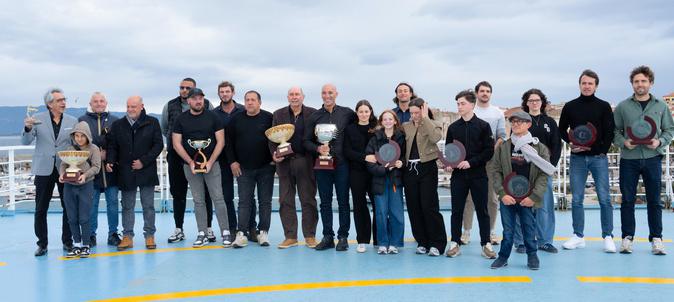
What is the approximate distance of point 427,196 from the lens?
5.39m

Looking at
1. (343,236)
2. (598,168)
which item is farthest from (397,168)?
(598,168)

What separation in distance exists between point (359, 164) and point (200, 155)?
1806mm

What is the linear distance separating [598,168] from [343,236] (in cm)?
277

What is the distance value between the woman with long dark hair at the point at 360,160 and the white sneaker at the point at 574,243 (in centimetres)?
212

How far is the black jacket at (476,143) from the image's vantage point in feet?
16.8

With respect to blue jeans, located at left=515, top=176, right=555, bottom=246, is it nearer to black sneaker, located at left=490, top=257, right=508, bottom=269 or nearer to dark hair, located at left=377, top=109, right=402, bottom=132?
black sneaker, located at left=490, top=257, right=508, bottom=269

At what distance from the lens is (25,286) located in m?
4.59

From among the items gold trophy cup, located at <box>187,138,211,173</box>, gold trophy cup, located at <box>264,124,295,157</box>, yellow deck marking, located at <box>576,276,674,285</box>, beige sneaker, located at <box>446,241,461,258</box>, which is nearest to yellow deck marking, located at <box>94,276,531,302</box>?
yellow deck marking, located at <box>576,276,674,285</box>

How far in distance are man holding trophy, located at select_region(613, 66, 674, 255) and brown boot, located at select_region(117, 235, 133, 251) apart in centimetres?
536

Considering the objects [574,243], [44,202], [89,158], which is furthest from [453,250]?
[44,202]

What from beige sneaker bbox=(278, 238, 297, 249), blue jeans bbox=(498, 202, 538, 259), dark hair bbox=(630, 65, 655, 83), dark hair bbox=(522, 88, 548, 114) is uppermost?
dark hair bbox=(630, 65, 655, 83)

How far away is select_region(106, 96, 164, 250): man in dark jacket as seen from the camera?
5.92 metres

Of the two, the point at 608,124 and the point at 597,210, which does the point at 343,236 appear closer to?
the point at 608,124

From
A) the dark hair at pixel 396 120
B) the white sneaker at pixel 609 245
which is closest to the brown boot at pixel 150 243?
the dark hair at pixel 396 120
